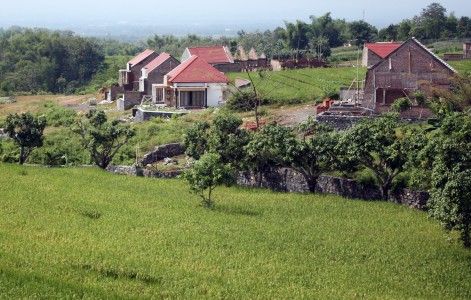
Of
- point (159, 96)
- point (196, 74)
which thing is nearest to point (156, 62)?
point (159, 96)

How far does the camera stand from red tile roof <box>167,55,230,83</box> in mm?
45812

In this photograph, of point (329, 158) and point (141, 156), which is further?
point (141, 156)

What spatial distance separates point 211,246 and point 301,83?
1196 inches

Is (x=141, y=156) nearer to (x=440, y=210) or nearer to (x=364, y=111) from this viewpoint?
(x=364, y=111)

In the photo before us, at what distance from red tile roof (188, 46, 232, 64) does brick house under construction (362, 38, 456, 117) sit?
22463 millimetres

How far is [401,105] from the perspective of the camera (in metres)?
32.4

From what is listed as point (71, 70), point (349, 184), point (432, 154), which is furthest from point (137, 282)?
point (71, 70)

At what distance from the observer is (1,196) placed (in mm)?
22609

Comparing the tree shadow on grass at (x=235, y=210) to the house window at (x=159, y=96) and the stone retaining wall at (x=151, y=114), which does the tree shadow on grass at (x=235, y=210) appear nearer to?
the stone retaining wall at (x=151, y=114)

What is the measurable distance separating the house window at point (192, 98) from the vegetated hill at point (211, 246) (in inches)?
791

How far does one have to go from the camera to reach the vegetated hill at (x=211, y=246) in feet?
48.9

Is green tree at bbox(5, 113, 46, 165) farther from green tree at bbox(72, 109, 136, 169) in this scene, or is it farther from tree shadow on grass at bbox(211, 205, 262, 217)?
tree shadow on grass at bbox(211, 205, 262, 217)

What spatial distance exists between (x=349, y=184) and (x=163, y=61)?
30.0 meters

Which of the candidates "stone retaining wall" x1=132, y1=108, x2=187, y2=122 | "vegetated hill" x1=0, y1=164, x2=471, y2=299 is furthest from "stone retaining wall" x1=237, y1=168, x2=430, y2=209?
"stone retaining wall" x1=132, y1=108, x2=187, y2=122
